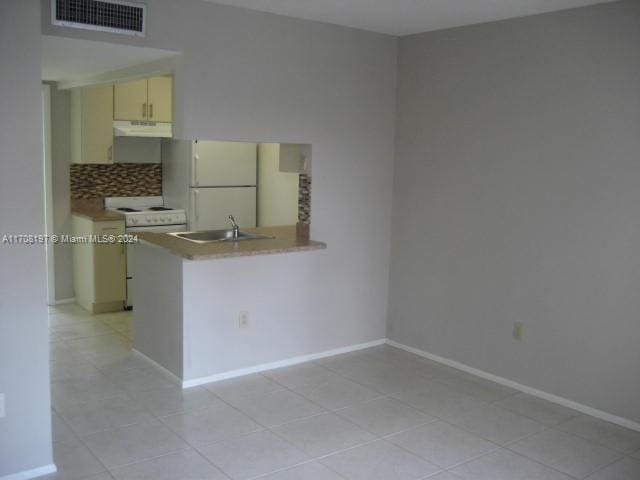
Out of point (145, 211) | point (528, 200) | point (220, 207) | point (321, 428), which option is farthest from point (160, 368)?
point (528, 200)

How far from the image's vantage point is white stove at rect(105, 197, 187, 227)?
6051 millimetres

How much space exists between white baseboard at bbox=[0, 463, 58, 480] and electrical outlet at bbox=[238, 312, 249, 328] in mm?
1643

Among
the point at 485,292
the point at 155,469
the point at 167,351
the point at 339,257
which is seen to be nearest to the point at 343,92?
the point at 339,257

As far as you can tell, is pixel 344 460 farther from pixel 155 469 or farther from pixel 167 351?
pixel 167 351

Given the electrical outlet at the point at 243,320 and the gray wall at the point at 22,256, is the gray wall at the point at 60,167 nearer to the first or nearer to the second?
the electrical outlet at the point at 243,320

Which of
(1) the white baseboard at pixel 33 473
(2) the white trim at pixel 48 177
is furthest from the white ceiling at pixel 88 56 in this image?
(1) the white baseboard at pixel 33 473

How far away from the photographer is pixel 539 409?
4.13 m

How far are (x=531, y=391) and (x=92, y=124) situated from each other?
4.37 meters

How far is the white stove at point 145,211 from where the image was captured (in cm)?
605

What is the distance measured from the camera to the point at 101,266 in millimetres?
5984

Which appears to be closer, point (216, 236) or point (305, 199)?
point (305, 199)

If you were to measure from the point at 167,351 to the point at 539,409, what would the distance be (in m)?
2.47

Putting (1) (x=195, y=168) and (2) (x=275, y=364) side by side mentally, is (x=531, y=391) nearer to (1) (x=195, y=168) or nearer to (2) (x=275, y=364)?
(2) (x=275, y=364)

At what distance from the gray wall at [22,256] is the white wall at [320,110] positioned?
2.87 feet
